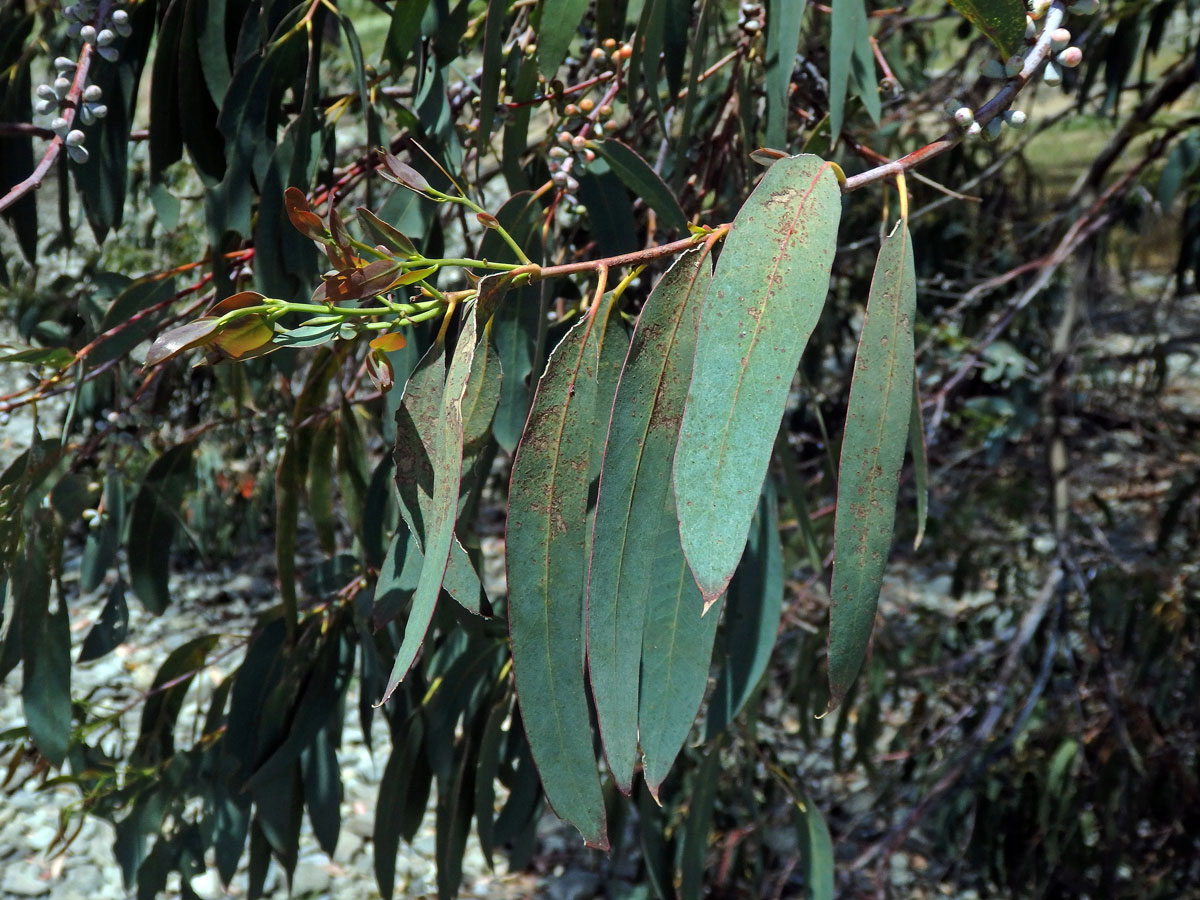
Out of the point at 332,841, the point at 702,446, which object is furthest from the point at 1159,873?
the point at 702,446

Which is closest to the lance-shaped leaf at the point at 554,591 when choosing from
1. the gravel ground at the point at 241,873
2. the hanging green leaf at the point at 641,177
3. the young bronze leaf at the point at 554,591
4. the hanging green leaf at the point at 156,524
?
the young bronze leaf at the point at 554,591

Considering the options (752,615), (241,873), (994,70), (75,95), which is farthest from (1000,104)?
(241,873)

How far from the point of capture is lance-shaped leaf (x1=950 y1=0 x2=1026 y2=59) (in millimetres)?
529

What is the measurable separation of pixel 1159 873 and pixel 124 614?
1512 mm

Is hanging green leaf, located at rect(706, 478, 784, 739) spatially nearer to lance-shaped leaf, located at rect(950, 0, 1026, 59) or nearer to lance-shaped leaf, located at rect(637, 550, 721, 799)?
lance-shaped leaf, located at rect(637, 550, 721, 799)

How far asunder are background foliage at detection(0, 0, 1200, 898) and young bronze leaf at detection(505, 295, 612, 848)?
4 centimetres

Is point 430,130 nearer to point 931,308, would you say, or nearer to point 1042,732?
point 1042,732

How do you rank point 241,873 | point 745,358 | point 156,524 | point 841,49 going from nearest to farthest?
point 745,358, point 841,49, point 156,524, point 241,873

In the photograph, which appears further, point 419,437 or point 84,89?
point 84,89

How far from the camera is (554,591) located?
54cm

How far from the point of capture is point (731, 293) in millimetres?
472

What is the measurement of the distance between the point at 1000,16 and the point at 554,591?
0.35 meters

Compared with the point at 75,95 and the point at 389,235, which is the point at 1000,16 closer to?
the point at 389,235

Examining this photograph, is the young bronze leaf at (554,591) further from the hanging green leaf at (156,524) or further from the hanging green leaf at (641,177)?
the hanging green leaf at (156,524)
